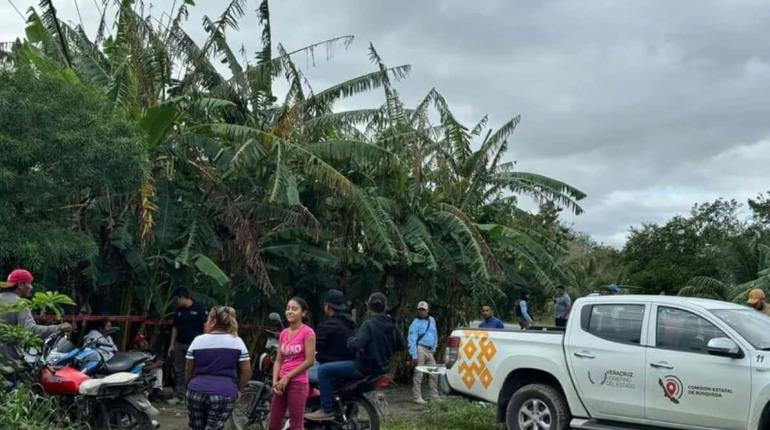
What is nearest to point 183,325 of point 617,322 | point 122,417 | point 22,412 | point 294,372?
point 122,417

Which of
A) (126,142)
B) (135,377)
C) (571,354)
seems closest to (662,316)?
(571,354)

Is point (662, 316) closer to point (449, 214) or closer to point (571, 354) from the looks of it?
point (571, 354)

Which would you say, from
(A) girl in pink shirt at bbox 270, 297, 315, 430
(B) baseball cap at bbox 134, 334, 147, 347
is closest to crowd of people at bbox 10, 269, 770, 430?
(A) girl in pink shirt at bbox 270, 297, 315, 430

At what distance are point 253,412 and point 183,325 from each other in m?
2.84

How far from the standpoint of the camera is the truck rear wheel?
9.02m

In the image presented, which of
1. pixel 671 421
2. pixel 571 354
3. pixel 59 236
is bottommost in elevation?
pixel 671 421

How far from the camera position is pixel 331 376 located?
27.4 ft

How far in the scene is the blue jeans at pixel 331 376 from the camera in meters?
8.27

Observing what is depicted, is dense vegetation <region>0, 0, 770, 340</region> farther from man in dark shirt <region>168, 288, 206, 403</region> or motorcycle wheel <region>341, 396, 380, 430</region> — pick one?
motorcycle wheel <region>341, 396, 380, 430</region>

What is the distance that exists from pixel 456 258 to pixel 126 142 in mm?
8359

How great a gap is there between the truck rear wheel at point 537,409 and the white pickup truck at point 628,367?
0.04ft

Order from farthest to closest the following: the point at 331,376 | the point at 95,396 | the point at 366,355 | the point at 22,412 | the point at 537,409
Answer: the point at 537,409
the point at 331,376
the point at 366,355
the point at 95,396
the point at 22,412

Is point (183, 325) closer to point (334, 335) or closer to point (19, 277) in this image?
point (334, 335)

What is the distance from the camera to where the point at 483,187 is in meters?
17.8
